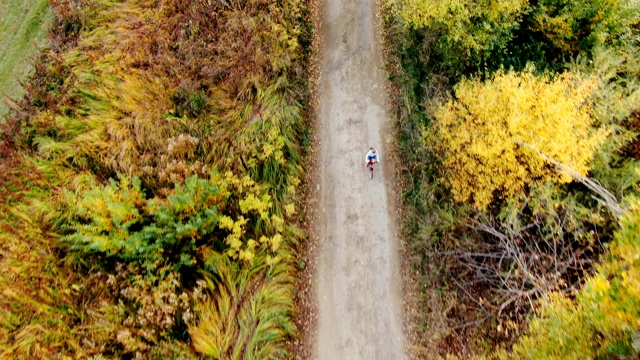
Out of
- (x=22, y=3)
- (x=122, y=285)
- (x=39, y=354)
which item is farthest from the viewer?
(x=22, y=3)

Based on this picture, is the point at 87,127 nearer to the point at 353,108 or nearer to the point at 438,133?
the point at 353,108

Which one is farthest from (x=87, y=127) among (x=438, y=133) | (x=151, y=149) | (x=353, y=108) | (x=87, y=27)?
(x=438, y=133)

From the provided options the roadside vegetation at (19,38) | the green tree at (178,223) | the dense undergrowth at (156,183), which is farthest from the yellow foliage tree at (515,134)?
the roadside vegetation at (19,38)

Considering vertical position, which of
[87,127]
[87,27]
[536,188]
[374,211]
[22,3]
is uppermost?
[22,3]

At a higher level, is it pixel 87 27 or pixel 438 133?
pixel 87 27

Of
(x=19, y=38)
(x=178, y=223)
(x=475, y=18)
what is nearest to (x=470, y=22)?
(x=475, y=18)

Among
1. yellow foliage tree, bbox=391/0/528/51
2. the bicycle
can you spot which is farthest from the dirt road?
yellow foliage tree, bbox=391/0/528/51

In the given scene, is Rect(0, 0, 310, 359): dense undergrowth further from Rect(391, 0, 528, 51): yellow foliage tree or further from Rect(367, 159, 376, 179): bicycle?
Rect(391, 0, 528, 51): yellow foliage tree

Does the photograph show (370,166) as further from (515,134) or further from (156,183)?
(156,183)
